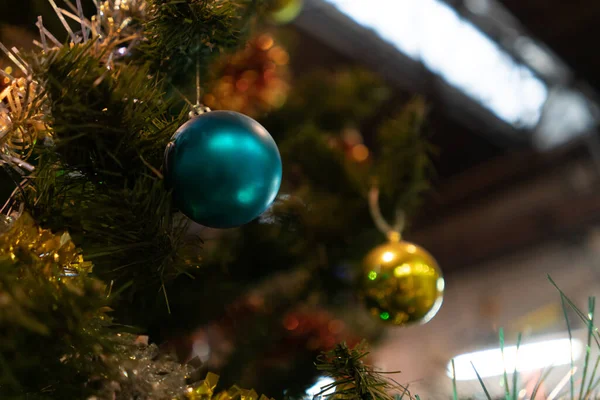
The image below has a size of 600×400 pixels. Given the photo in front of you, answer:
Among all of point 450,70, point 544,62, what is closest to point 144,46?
point 450,70

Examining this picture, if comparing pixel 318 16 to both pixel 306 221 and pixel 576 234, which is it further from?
pixel 576 234

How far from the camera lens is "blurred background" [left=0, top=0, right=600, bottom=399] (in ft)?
5.52

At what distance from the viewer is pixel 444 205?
253 cm

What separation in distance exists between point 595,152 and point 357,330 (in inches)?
65.1

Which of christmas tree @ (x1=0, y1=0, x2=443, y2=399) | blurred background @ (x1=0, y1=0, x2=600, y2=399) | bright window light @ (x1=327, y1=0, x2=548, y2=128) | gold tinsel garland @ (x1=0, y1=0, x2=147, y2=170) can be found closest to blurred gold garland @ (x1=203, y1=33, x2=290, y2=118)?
christmas tree @ (x1=0, y1=0, x2=443, y2=399)

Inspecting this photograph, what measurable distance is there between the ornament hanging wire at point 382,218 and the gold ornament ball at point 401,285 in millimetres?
52

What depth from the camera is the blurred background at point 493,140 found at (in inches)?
66.2

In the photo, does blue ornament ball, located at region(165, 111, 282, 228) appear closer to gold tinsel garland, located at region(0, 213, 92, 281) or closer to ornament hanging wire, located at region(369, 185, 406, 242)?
gold tinsel garland, located at region(0, 213, 92, 281)

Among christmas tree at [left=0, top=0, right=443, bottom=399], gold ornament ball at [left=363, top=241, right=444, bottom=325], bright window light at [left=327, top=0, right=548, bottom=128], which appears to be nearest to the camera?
christmas tree at [left=0, top=0, right=443, bottom=399]

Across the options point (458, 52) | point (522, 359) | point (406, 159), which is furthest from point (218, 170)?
point (458, 52)

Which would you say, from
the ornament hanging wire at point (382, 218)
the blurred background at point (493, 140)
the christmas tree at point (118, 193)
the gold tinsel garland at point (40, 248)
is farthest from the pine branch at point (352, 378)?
the blurred background at point (493, 140)

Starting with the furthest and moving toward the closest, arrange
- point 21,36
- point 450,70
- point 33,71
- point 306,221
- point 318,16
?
point 450,70 → point 318,16 → point 306,221 → point 21,36 → point 33,71

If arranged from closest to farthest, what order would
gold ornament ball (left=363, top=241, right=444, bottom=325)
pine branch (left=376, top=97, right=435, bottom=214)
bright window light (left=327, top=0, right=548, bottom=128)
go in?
gold ornament ball (left=363, top=241, right=444, bottom=325), pine branch (left=376, top=97, right=435, bottom=214), bright window light (left=327, top=0, right=548, bottom=128)

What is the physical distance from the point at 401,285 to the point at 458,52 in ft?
4.95
